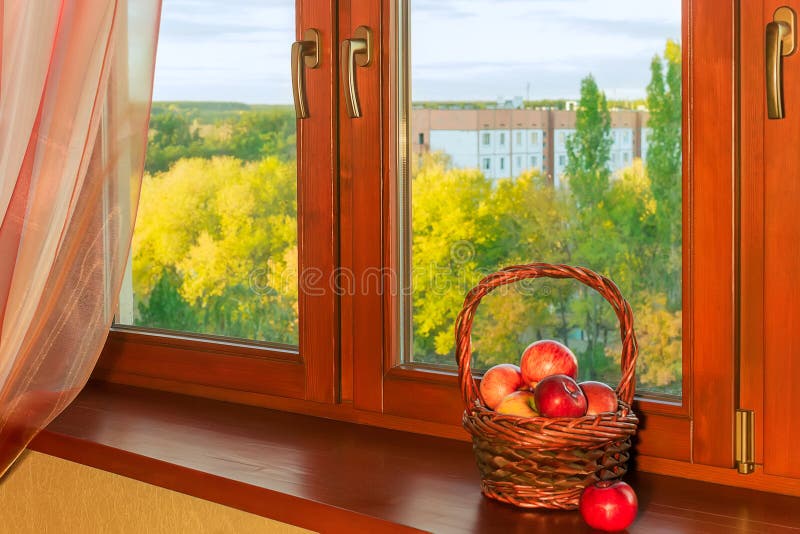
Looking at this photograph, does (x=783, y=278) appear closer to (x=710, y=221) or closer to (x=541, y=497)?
(x=710, y=221)

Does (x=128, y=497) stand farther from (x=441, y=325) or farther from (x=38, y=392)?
(x=441, y=325)

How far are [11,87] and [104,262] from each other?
301 mm

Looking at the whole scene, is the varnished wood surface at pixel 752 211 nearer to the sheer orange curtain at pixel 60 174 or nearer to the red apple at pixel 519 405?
the red apple at pixel 519 405

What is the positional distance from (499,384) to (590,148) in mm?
401

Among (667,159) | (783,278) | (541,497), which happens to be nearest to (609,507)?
(541,497)

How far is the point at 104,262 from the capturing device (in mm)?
1486

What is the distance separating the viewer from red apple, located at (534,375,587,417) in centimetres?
108

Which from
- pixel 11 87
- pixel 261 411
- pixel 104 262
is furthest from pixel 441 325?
pixel 11 87

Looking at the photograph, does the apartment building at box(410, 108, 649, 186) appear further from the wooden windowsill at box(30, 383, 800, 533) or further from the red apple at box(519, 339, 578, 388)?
the wooden windowsill at box(30, 383, 800, 533)

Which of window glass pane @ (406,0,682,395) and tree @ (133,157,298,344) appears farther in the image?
tree @ (133,157,298,344)

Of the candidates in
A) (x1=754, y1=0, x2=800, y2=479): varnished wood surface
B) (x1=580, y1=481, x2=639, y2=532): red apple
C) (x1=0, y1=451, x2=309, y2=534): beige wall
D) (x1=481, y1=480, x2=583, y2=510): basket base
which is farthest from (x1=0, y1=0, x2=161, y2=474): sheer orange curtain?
(x1=754, y1=0, x2=800, y2=479): varnished wood surface

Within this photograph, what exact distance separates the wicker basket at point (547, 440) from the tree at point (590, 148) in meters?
0.22

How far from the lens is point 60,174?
4.63 ft

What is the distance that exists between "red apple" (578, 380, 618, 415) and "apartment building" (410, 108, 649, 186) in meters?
0.36
